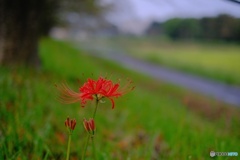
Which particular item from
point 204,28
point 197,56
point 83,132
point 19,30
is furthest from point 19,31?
point 197,56

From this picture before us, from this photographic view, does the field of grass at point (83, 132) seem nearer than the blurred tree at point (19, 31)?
Yes

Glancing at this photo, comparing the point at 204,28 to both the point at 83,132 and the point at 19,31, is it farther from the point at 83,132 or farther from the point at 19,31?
the point at 83,132

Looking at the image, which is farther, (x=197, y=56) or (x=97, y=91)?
(x=197, y=56)

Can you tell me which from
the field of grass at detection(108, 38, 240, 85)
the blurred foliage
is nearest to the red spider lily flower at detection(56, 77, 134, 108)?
the blurred foliage

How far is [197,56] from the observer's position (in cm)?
3073

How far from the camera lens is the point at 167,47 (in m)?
37.9

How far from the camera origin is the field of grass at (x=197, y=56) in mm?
23672

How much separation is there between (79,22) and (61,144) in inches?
817

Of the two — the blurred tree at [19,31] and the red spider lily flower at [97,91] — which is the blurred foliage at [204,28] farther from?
the red spider lily flower at [97,91]

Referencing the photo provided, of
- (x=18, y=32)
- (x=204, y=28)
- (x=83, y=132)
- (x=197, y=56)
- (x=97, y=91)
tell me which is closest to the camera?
(x=97, y=91)

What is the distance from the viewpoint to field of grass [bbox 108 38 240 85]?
77.7ft

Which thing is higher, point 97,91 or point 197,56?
point 197,56

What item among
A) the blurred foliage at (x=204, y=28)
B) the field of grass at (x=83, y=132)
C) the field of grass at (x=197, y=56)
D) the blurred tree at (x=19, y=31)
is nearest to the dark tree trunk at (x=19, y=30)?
the blurred tree at (x=19, y=31)

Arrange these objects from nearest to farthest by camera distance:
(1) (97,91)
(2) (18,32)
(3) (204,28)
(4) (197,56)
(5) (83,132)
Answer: (1) (97,91) → (5) (83,132) → (2) (18,32) → (3) (204,28) → (4) (197,56)
